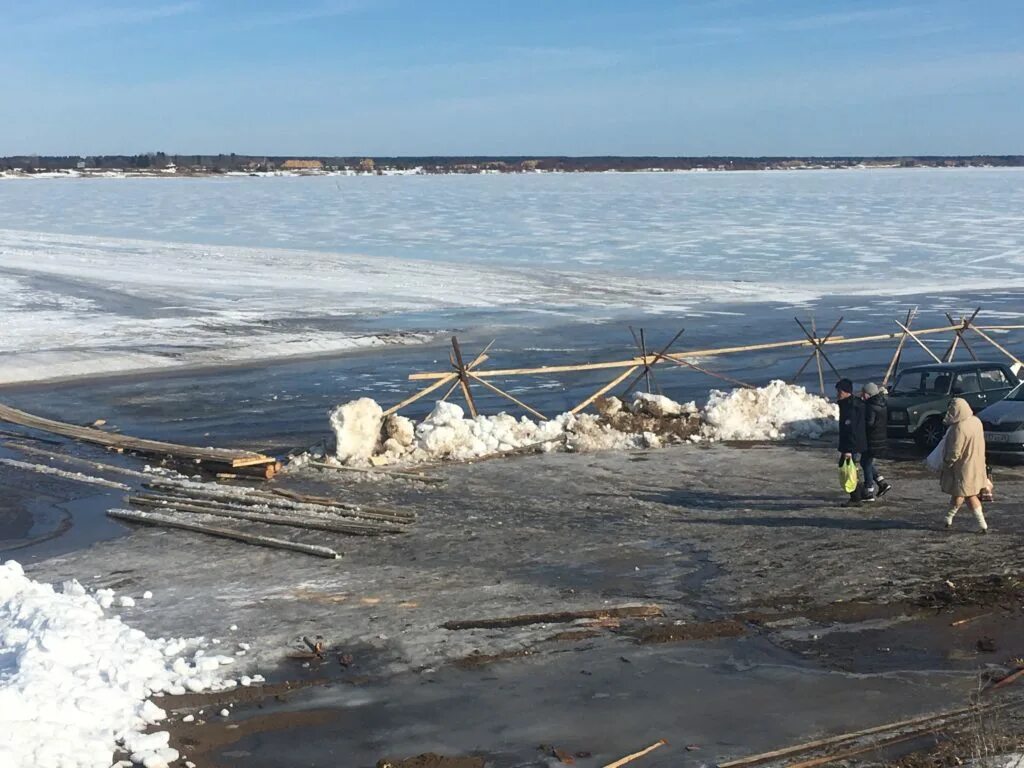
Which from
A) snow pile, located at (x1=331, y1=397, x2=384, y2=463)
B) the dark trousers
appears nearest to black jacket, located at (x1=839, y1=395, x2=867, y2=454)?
the dark trousers

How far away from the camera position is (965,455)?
42.9 feet

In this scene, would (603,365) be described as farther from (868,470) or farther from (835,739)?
(835,739)

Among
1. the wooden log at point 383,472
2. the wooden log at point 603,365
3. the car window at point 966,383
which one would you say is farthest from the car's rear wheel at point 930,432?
the wooden log at point 383,472

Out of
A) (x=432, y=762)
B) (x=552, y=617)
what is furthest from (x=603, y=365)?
(x=432, y=762)

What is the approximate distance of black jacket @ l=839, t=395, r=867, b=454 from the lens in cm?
1471

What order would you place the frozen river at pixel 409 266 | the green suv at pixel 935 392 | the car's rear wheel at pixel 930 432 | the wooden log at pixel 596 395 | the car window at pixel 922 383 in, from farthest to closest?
the frozen river at pixel 409 266
the wooden log at pixel 596 395
the car window at pixel 922 383
the green suv at pixel 935 392
the car's rear wheel at pixel 930 432

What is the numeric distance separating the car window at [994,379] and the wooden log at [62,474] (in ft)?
42.4

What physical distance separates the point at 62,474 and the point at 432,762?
11.6 m

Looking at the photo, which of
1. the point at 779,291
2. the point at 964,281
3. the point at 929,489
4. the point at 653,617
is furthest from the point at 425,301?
the point at 653,617

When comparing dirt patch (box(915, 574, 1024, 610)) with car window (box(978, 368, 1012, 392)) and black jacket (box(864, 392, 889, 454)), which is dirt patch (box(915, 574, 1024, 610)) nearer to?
black jacket (box(864, 392, 889, 454))

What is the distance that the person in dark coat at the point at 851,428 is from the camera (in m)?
14.7

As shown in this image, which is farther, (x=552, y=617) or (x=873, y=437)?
(x=873, y=437)

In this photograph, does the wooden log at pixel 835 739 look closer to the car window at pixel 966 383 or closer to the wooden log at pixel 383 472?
the wooden log at pixel 383 472

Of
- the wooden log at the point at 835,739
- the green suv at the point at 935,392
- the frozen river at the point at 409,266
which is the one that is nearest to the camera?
the wooden log at the point at 835,739
